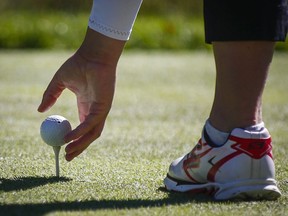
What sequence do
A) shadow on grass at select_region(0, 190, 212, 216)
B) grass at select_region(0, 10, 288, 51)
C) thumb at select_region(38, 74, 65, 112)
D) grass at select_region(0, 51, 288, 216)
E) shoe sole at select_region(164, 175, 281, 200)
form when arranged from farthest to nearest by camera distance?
grass at select_region(0, 10, 288, 51), thumb at select_region(38, 74, 65, 112), shoe sole at select_region(164, 175, 281, 200), grass at select_region(0, 51, 288, 216), shadow on grass at select_region(0, 190, 212, 216)

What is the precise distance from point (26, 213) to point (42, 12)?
12.8 metres

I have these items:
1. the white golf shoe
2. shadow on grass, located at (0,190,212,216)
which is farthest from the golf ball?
the white golf shoe

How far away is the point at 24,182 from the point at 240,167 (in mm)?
795

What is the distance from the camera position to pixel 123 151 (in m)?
3.44


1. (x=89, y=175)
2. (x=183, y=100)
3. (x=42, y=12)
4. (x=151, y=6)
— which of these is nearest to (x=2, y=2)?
(x=42, y=12)

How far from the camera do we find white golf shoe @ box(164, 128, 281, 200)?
2.41m

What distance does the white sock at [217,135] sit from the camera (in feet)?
8.14

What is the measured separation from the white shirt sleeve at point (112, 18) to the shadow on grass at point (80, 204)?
23.5 inches

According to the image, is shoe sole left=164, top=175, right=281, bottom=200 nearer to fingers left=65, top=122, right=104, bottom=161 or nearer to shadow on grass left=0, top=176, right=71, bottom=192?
fingers left=65, top=122, right=104, bottom=161

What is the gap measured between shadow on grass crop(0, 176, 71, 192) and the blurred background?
940 cm

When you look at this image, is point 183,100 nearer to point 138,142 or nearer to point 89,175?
point 138,142

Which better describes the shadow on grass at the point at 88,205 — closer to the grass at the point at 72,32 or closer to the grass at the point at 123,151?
the grass at the point at 123,151

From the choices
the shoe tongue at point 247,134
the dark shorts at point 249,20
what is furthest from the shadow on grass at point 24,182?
the dark shorts at point 249,20

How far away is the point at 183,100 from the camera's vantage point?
614 centimetres
